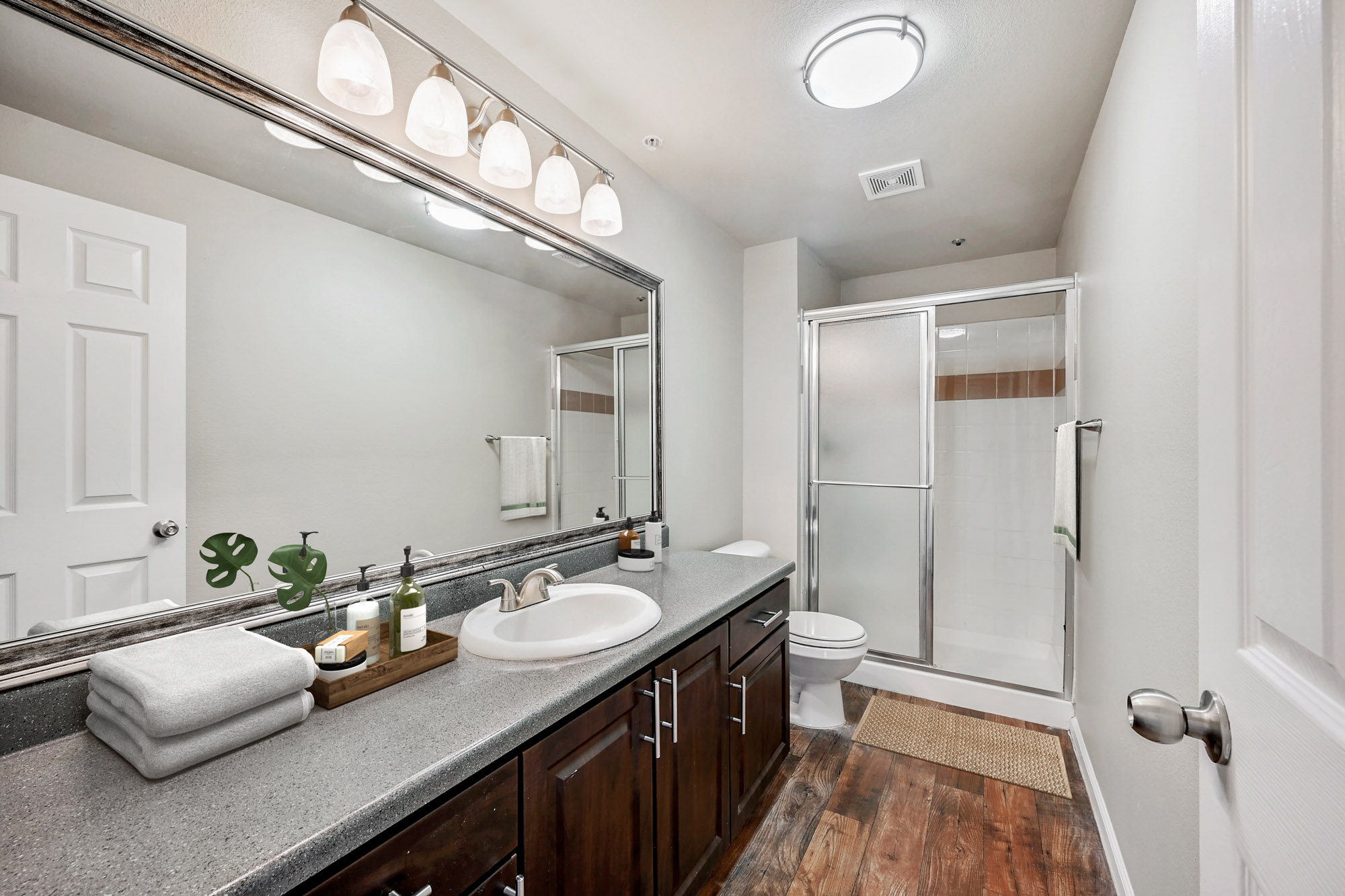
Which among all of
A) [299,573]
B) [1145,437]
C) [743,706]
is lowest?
[743,706]

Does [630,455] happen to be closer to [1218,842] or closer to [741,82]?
[741,82]

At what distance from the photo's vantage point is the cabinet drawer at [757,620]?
1660 mm

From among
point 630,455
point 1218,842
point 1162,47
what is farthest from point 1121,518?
point 630,455

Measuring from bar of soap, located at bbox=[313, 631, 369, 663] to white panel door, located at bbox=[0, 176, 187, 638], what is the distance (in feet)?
0.91

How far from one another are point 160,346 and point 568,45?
1.28 m

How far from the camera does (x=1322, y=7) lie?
Answer: 358 millimetres

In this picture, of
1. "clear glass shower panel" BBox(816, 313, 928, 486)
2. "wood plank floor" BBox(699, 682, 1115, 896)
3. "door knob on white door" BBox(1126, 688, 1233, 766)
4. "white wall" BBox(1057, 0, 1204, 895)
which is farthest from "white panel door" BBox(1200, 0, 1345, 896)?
"clear glass shower panel" BBox(816, 313, 928, 486)

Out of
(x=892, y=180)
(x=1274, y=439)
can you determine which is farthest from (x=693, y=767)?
(x=892, y=180)

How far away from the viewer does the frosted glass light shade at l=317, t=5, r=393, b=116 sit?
112 cm

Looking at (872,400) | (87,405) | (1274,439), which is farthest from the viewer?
(872,400)

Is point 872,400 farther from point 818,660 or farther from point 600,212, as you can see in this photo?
point 600,212

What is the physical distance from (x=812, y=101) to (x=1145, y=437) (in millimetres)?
1379

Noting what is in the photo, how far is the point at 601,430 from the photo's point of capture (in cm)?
204

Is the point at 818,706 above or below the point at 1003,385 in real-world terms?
below
